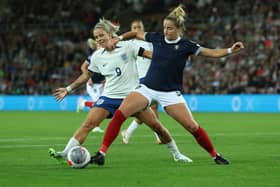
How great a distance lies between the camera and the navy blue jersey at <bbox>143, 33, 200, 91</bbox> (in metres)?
11.2

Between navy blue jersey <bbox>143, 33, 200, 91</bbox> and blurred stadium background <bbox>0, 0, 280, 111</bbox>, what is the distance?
22.4 metres

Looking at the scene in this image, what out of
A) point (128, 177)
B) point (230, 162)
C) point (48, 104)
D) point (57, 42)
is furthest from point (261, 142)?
point (57, 42)

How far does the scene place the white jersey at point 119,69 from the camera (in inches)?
458

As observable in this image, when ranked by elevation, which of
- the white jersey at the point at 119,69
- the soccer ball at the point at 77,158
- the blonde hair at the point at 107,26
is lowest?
the soccer ball at the point at 77,158

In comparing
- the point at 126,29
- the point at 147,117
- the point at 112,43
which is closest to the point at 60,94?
the point at 112,43

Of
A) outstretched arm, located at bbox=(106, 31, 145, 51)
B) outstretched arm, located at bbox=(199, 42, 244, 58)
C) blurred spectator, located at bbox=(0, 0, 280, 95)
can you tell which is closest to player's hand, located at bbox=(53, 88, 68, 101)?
outstretched arm, located at bbox=(106, 31, 145, 51)

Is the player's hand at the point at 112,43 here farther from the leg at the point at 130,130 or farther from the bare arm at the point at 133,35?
the leg at the point at 130,130

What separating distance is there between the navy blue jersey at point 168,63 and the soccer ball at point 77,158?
1.37 metres

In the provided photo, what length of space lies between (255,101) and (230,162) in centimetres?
2227

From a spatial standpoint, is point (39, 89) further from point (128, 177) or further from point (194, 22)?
point (128, 177)

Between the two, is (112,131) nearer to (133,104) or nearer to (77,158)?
(133,104)

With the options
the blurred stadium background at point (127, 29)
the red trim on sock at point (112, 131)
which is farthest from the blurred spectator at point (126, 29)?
the red trim on sock at point (112, 131)

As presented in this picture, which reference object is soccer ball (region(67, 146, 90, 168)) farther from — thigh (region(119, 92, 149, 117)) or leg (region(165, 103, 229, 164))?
leg (region(165, 103, 229, 164))

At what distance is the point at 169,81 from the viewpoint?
1120 centimetres
